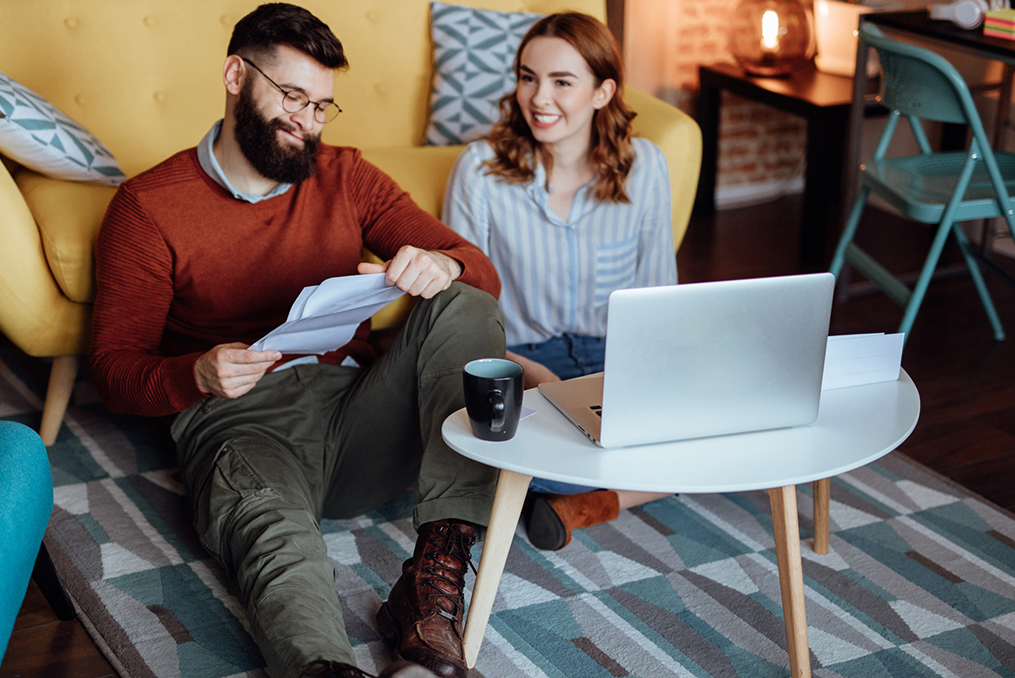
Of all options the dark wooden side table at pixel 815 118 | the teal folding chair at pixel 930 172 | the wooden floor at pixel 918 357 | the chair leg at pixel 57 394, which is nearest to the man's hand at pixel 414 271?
the wooden floor at pixel 918 357

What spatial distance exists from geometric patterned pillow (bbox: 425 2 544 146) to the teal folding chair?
38.3 inches

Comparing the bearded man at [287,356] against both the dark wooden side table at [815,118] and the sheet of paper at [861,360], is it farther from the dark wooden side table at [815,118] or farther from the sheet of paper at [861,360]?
the dark wooden side table at [815,118]

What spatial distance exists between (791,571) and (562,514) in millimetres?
495

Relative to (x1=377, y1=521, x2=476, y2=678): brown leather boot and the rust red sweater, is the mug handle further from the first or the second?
the rust red sweater

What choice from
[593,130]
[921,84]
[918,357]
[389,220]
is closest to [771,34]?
[921,84]

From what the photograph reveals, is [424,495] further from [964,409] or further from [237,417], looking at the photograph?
[964,409]

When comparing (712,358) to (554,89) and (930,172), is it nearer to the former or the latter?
(554,89)

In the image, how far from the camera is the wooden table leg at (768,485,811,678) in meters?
1.32

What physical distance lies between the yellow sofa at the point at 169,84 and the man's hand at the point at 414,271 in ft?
2.22

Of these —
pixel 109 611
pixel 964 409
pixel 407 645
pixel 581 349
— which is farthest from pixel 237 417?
pixel 964 409

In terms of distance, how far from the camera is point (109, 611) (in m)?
1.58

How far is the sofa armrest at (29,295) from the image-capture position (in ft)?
6.27

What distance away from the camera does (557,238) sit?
1976mm

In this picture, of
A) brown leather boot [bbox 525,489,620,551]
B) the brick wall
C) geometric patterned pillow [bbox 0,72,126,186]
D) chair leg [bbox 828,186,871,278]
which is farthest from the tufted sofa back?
brown leather boot [bbox 525,489,620,551]
